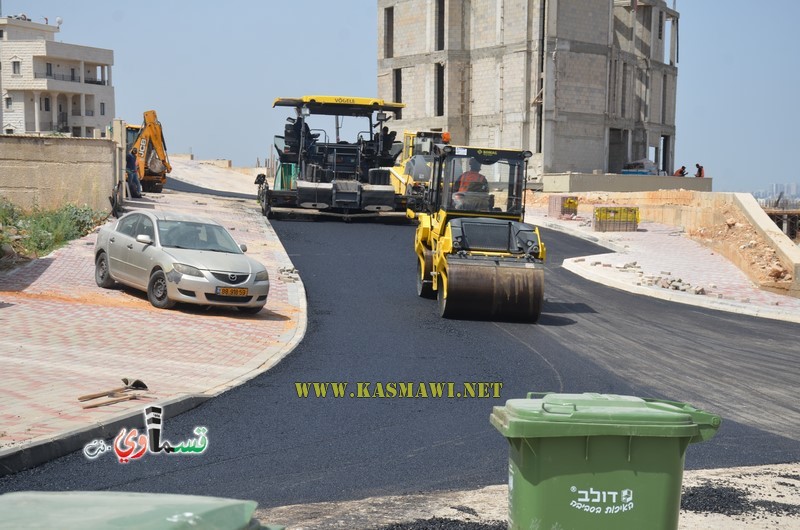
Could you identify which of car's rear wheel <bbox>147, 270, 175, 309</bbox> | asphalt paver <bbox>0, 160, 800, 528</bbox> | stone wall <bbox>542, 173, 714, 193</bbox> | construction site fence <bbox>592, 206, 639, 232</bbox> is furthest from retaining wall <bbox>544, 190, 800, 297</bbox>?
car's rear wheel <bbox>147, 270, 175, 309</bbox>

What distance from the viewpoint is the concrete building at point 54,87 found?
83.9 meters

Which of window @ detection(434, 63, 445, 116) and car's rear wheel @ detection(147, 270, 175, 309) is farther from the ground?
window @ detection(434, 63, 445, 116)

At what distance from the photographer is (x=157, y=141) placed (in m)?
40.5

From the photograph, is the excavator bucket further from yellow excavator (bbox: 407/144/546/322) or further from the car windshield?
the car windshield

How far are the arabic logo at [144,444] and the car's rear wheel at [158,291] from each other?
22.1 ft

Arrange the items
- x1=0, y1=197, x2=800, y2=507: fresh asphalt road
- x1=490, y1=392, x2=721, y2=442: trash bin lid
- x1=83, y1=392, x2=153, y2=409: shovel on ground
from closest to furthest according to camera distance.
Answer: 1. x1=490, y1=392, x2=721, y2=442: trash bin lid
2. x1=0, y1=197, x2=800, y2=507: fresh asphalt road
3. x1=83, y1=392, x2=153, y2=409: shovel on ground

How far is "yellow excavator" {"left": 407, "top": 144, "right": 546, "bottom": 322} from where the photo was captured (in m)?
15.4

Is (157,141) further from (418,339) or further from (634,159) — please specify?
(634,159)

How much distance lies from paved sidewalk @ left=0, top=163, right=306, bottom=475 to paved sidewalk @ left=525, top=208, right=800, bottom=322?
299 inches

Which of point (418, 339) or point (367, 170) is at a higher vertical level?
point (367, 170)

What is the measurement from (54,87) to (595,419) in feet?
286

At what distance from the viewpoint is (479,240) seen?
16203 millimetres

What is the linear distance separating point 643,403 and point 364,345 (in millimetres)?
8746

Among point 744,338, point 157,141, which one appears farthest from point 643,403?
point 157,141
